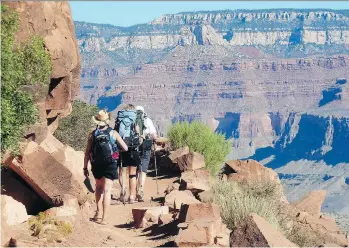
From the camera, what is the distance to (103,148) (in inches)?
484

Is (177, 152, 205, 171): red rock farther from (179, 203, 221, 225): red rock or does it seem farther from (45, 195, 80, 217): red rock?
(179, 203, 221, 225): red rock

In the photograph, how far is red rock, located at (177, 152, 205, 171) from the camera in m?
20.3

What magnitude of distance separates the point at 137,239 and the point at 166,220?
67cm

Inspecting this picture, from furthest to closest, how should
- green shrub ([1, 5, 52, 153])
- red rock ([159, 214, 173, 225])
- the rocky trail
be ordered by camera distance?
red rock ([159, 214, 173, 225]) < green shrub ([1, 5, 52, 153]) < the rocky trail

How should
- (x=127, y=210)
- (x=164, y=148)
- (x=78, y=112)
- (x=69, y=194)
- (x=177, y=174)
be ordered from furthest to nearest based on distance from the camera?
(x=78, y=112) → (x=164, y=148) → (x=177, y=174) → (x=127, y=210) → (x=69, y=194)

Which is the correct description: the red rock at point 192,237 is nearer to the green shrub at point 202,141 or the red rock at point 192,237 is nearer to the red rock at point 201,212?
the red rock at point 201,212

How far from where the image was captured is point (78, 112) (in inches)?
1310

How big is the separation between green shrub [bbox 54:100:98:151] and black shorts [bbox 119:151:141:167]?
38.5 ft

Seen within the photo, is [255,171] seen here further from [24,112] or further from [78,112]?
[78,112]

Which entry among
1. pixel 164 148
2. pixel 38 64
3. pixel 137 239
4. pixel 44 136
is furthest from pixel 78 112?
pixel 137 239

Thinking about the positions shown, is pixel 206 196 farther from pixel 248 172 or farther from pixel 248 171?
pixel 248 171

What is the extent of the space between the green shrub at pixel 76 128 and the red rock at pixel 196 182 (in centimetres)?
937

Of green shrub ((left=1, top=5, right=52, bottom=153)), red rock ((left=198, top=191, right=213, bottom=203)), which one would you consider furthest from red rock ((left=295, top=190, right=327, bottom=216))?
green shrub ((left=1, top=5, right=52, bottom=153))

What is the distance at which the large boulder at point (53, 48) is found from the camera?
1565 cm
